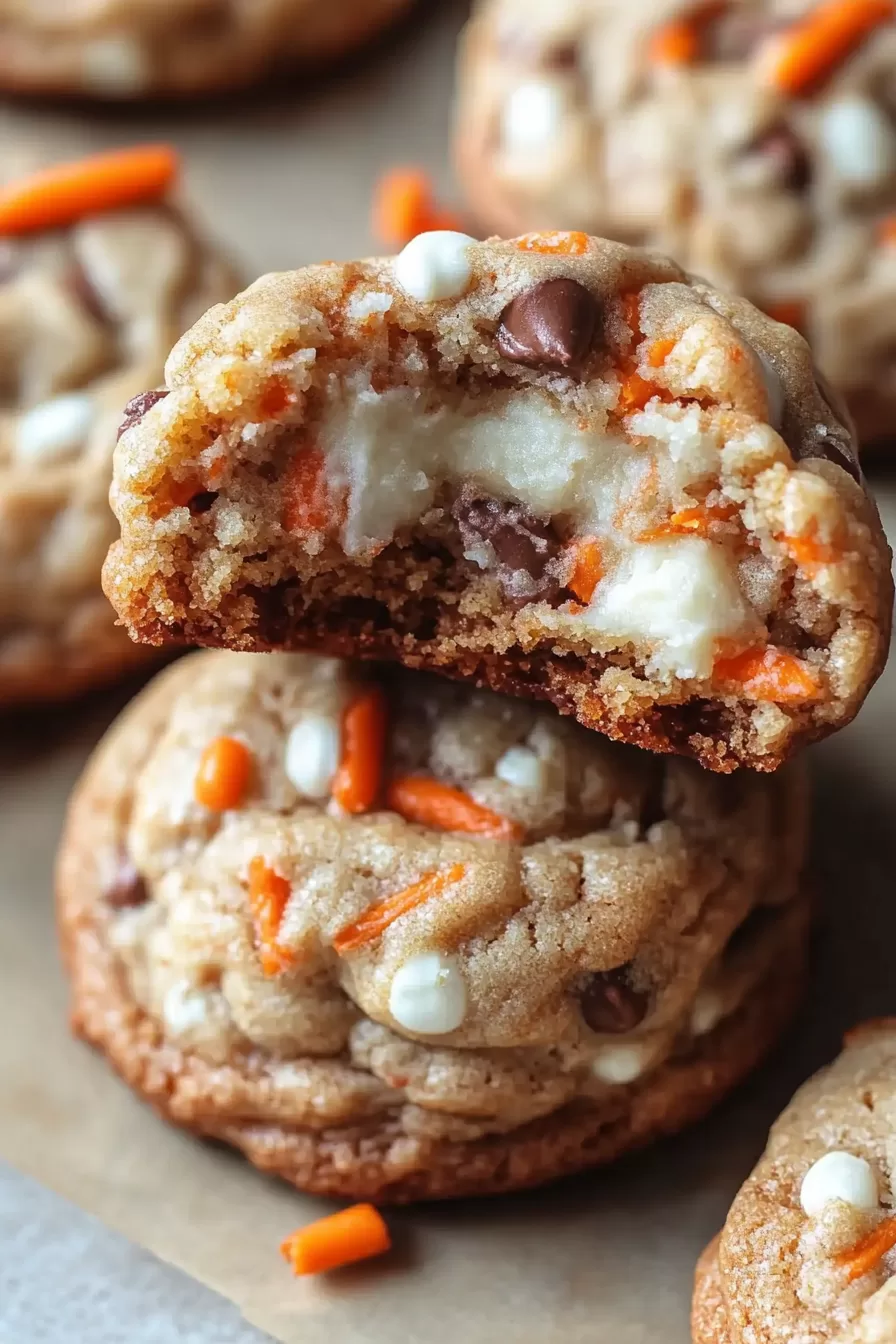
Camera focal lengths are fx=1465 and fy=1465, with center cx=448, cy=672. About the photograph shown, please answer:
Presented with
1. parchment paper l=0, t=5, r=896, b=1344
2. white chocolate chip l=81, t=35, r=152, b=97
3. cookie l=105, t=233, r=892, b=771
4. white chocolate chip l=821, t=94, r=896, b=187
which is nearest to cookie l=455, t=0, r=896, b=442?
white chocolate chip l=821, t=94, r=896, b=187

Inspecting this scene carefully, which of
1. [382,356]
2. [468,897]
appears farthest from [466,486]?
[468,897]

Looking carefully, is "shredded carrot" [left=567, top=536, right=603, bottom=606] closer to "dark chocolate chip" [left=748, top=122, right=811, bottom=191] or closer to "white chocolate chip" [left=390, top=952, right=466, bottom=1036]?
"white chocolate chip" [left=390, top=952, right=466, bottom=1036]

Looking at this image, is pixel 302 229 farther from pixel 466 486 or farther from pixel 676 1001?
pixel 676 1001

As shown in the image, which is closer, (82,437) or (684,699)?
(684,699)

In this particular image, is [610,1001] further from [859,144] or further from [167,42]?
[167,42]

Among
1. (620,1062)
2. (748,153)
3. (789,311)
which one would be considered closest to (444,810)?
(620,1062)

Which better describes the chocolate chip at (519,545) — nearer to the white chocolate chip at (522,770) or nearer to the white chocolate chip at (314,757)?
the white chocolate chip at (522,770)

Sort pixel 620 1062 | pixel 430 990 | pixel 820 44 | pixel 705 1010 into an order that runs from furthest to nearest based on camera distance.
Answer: pixel 820 44
pixel 705 1010
pixel 620 1062
pixel 430 990
